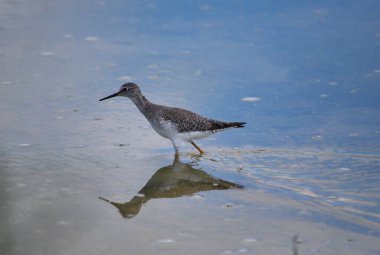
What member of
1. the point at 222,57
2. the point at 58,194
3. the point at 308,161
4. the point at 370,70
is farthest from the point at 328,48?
the point at 58,194

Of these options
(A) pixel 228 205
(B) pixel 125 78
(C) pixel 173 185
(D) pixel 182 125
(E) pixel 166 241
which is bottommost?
(E) pixel 166 241

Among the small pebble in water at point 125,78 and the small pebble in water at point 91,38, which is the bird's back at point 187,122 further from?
the small pebble in water at point 91,38

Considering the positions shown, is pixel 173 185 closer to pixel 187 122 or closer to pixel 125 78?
pixel 187 122

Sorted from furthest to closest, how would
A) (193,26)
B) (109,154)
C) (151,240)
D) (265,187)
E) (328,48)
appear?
(193,26) → (328,48) → (109,154) → (265,187) → (151,240)

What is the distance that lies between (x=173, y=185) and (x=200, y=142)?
1.36 meters

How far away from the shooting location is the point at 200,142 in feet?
24.4

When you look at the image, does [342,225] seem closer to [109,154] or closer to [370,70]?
[109,154]

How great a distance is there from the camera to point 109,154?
6695mm

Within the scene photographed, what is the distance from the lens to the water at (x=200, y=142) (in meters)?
5.18

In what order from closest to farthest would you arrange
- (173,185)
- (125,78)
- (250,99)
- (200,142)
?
(173,185)
(200,142)
(250,99)
(125,78)

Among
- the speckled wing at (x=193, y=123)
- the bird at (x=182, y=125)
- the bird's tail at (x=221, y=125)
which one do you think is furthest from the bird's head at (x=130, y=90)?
the bird's tail at (x=221, y=125)

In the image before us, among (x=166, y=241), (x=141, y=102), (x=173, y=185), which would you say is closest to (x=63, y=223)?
(x=166, y=241)

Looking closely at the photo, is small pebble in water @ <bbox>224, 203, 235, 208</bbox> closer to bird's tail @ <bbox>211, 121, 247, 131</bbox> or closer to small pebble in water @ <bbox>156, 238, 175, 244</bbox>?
small pebble in water @ <bbox>156, 238, 175, 244</bbox>

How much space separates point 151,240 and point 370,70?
4.86 metres
